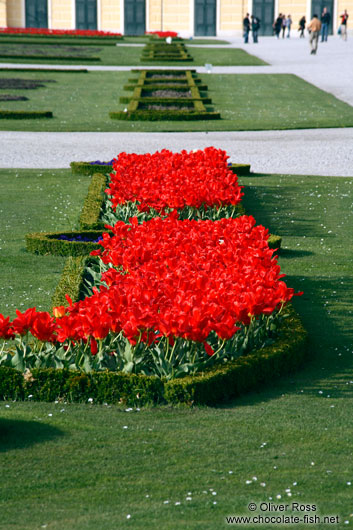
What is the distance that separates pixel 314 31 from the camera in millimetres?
47375

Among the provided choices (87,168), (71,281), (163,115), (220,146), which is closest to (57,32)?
(163,115)

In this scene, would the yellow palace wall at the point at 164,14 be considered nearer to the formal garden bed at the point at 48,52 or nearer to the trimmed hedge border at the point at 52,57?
the formal garden bed at the point at 48,52

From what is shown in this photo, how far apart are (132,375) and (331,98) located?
25.7 meters

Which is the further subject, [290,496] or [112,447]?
[112,447]

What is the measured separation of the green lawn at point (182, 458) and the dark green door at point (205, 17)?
68.1 metres

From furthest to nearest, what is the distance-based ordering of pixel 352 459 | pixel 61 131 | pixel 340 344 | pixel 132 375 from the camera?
pixel 61 131 → pixel 340 344 → pixel 132 375 → pixel 352 459

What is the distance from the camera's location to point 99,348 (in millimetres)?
6645

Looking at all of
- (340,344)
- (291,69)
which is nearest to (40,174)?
(340,344)

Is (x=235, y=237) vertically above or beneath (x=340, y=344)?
above

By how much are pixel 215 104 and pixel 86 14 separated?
47144mm

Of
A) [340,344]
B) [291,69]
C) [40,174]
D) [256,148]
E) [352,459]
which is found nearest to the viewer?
[352,459]

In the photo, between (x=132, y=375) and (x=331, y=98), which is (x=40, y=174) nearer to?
(x=132, y=375)

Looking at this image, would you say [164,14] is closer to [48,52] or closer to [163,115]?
[48,52]

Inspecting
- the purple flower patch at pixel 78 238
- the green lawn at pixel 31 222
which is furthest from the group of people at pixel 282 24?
the purple flower patch at pixel 78 238
